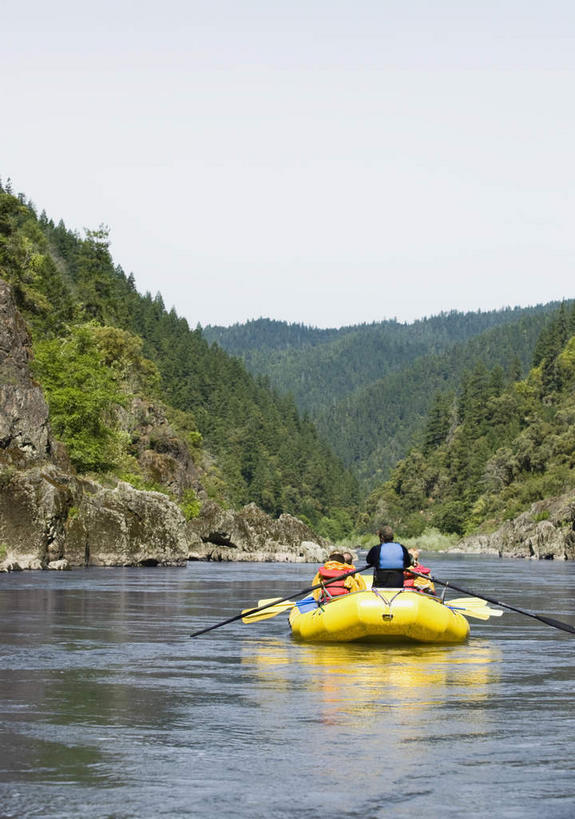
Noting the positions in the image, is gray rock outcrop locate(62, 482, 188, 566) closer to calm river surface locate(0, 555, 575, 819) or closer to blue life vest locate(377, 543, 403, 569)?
calm river surface locate(0, 555, 575, 819)

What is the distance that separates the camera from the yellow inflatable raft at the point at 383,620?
2181 cm

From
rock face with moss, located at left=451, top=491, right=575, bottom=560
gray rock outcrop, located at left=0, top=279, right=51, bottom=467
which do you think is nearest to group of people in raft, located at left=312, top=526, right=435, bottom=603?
gray rock outcrop, located at left=0, top=279, right=51, bottom=467

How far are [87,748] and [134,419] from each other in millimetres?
93264

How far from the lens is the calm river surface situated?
987cm

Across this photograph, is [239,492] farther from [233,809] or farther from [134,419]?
[233,809]

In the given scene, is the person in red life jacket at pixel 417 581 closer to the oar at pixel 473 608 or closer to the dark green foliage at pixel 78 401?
the oar at pixel 473 608

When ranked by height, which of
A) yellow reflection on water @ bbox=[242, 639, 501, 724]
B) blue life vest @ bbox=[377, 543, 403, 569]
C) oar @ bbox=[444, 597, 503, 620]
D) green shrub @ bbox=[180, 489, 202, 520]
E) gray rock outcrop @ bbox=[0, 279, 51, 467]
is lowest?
yellow reflection on water @ bbox=[242, 639, 501, 724]

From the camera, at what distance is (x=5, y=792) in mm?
9836

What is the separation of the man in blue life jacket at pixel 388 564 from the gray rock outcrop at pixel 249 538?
69.4 meters

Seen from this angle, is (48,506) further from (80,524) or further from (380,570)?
(380,570)

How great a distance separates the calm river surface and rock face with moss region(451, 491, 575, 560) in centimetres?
10526

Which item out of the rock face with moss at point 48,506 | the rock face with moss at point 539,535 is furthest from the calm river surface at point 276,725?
the rock face with moss at point 539,535

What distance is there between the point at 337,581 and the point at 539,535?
114093 millimetres

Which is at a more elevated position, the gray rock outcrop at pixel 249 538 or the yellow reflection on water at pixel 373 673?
the gray rock outcrop at pixel 249 538
